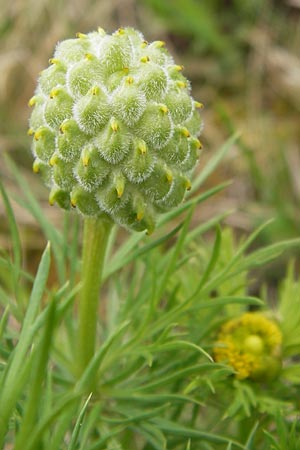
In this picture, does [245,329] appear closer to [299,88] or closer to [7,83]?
[299,88]

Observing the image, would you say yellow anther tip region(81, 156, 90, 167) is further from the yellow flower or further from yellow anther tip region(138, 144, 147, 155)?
the yellow flower

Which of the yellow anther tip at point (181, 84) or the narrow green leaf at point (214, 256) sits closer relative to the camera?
the yellow anther tip at point (181, 84)

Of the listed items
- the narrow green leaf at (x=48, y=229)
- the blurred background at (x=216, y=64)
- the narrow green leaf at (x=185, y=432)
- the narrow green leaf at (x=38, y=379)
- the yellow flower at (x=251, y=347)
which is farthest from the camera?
the blurred background at (x=216, y=64)

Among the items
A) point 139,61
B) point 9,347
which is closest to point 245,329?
point 9,347

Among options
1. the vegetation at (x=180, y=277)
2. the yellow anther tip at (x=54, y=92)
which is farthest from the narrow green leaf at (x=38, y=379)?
the yellow anther tip at (x=54, y=92)

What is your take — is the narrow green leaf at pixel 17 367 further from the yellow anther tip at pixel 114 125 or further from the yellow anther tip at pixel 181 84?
the yellow anther tip at pixel 181 84

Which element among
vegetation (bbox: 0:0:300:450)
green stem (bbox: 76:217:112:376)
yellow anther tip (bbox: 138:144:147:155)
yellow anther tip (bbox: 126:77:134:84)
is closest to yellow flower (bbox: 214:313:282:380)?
vegetation (bbox: 0:0:300:450)
